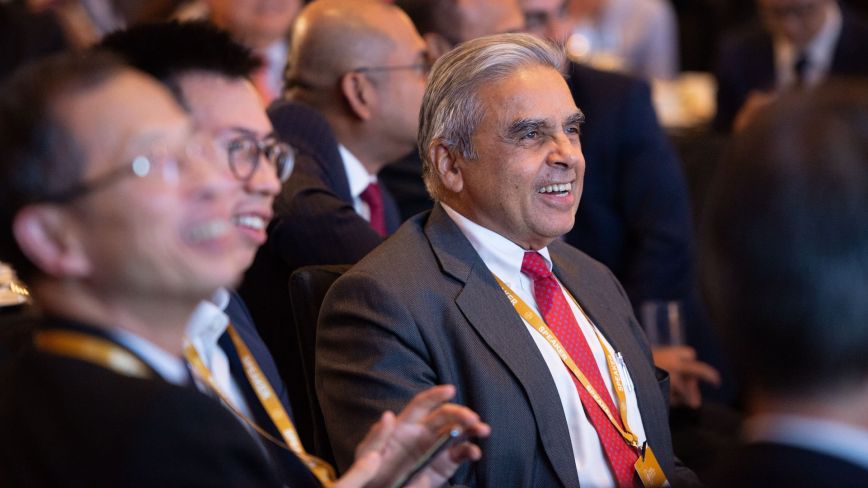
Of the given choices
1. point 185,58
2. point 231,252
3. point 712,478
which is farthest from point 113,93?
point 712,478

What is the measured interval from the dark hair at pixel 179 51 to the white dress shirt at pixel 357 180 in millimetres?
1039

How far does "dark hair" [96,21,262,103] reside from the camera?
196cm

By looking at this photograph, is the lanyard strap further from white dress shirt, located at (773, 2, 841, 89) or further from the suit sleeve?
white dress shirt, located at (773, 2, 841, 89)

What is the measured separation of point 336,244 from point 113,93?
3.98 ft

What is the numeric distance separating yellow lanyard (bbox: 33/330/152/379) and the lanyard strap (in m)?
1.05

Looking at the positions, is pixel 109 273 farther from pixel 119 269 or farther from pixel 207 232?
pixel 207 232

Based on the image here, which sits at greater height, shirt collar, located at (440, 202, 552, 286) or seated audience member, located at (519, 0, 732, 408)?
seated audience member, located at (519, 0, 732, 408)

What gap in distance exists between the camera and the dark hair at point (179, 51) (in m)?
1.96

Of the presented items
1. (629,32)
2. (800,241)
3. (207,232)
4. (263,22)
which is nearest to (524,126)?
(207,232)

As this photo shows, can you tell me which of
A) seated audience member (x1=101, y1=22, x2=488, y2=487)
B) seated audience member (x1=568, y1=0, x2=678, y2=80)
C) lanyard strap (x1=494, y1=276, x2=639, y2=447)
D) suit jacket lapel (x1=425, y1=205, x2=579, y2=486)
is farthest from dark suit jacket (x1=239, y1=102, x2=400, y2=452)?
seated audience member (x1=568, y1=0, x2=678, y2=80)

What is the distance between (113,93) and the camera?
1465 mm

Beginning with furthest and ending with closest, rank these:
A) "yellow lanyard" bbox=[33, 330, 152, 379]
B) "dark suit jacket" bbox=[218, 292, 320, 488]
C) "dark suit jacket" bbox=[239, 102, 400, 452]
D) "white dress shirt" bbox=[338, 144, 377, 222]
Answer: "white dress shirt" bbox=[338, 144, 377, 222], "dark suit jacket" bbox=[239, 102, 400, 452], "dark suit jacket" bbox=[218, 292, 320, 488], "yellow lanyard" bbox=[33, 330, 152, 379]

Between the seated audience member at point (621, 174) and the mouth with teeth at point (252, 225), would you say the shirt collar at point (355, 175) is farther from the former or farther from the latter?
the mouth with teeth at point (252, 225)

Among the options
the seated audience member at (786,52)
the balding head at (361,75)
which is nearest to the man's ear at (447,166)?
the balding head at (361,75)
